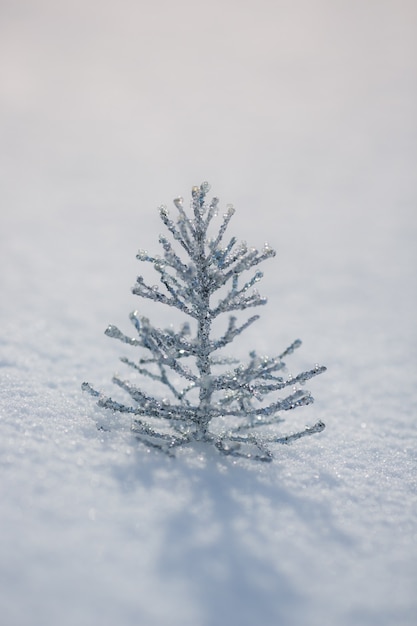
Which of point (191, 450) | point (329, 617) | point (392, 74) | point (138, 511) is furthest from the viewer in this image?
point (392, 74)

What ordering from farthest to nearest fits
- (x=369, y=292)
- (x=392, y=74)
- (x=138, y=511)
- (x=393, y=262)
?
(x=392, y=74) → (x=393, y=262) → (x=369, y=292) → (x=138, y=511)

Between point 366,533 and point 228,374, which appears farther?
point 228,374

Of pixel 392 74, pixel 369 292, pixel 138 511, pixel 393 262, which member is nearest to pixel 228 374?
pixel 138 511

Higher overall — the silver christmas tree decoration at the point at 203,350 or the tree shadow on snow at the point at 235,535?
the silver christmas tree decoration at the point at 203,350

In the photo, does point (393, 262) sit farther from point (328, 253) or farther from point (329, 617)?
point (329, 617)

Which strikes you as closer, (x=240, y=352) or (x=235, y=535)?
(x=235, y=535)

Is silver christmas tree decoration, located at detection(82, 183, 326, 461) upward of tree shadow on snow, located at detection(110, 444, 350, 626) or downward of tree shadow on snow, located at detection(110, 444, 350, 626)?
upward

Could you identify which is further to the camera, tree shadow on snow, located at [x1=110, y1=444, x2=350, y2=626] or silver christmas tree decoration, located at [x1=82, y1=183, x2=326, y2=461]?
silver christmas tree decoration, located at [x1=82, y1=183, x2=326, y2=461]

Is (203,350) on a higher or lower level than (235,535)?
higher

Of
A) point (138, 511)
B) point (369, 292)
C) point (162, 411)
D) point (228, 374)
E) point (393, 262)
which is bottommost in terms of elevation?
point (138, 511)

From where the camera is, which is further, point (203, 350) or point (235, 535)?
point (203, 350)

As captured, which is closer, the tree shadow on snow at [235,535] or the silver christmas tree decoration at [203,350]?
the tree shadow on snow at [235,535]
